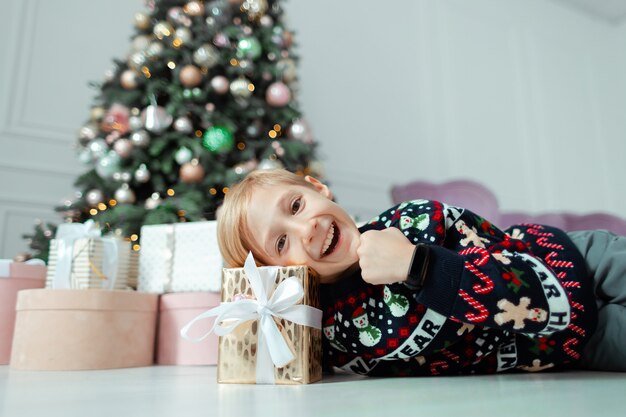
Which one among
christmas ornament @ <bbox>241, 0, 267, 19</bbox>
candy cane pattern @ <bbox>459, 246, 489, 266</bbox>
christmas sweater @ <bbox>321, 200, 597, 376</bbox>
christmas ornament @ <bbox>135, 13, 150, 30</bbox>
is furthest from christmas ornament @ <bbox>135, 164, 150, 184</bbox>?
candy cane pattern @ <bbox>459, 246, 489, 266</bbox>

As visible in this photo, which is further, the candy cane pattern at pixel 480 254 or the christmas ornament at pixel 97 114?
the christmas ornament at pixel 97 114

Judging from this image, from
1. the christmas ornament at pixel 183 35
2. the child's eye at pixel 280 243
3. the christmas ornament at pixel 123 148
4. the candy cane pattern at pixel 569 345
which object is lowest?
the candy cane pattern at pixel 569 345

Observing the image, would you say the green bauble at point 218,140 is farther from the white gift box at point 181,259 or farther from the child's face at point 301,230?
the child's face at point 301,230

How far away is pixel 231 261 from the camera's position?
0.96 m

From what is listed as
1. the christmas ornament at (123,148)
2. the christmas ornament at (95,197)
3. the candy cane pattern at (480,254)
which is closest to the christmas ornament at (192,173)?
the christmas ornament at (123,148)

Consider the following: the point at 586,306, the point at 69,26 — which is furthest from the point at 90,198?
the point at 586,306

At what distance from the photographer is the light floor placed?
0.55m

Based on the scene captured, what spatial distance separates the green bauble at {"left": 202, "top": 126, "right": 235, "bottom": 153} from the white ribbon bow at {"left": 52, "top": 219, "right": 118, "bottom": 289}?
0.63 metres

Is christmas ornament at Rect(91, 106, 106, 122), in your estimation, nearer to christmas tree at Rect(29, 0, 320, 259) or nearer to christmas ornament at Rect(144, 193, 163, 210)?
christmas tree at Rect(29, 0, 320, 259)

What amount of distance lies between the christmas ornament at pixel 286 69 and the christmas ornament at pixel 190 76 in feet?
1.01

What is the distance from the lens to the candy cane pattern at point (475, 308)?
76 centimetres

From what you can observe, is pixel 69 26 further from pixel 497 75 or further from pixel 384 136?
pixel 497 75

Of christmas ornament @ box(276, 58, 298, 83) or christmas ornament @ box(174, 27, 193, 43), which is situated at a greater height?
christmas ornament @ box(174, 27, 193, 43)

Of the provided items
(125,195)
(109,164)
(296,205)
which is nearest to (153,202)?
(125,195)
